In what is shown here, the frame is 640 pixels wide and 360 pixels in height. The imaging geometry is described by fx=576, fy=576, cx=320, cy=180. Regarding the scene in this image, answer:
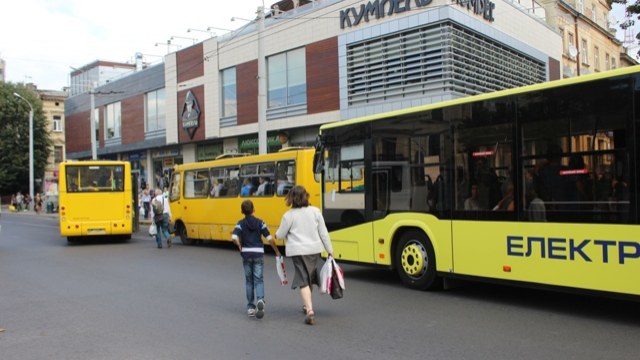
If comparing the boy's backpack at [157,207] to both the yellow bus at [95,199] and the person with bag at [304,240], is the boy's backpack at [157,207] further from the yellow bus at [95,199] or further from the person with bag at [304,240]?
the person with bag at [304,240]

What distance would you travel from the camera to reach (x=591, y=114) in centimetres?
679

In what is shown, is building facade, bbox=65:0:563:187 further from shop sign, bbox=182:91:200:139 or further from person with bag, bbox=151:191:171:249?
person with bag, bbox=151:191:171:249

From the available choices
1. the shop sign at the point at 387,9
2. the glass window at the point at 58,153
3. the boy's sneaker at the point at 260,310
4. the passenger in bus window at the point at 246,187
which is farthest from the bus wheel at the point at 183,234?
the glass window at the point at 58,153

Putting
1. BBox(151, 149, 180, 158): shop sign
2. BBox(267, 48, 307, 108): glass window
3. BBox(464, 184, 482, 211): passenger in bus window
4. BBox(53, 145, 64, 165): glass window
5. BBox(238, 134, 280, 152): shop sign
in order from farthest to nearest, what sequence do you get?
1. BBox(53, 145, 64, 165): glass window
2. BBox(151, 149, 180, 158): shop sign
3. BBox(238, 134, 280, 152): shop sign
4. BBox(267, 48, 307, 108): glass window
5. BBox(464, 184, 482, 211): passenger in bus window

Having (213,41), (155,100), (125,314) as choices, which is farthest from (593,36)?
(125,314)

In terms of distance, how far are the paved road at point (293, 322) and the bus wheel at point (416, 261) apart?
27 centimetres

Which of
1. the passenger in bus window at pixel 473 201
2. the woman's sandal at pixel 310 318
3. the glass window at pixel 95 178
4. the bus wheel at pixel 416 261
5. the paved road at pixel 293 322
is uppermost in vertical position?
the glass window at pixel 95 178

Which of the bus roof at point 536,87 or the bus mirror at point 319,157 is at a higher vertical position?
the bus roof at point 536,87

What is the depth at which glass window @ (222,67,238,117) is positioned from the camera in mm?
30594

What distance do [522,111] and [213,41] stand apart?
2663 cm

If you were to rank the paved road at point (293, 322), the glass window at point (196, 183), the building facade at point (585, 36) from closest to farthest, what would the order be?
the paved road at point (293, 322) → the glass window at point (196, 183) → the building facade at point (585, 36)

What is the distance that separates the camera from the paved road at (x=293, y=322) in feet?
19.0

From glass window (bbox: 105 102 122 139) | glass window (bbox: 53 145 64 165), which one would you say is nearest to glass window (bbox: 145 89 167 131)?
glass window (bbox: 105 102 122 139)

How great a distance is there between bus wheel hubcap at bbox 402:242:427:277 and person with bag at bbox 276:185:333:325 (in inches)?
92.6
